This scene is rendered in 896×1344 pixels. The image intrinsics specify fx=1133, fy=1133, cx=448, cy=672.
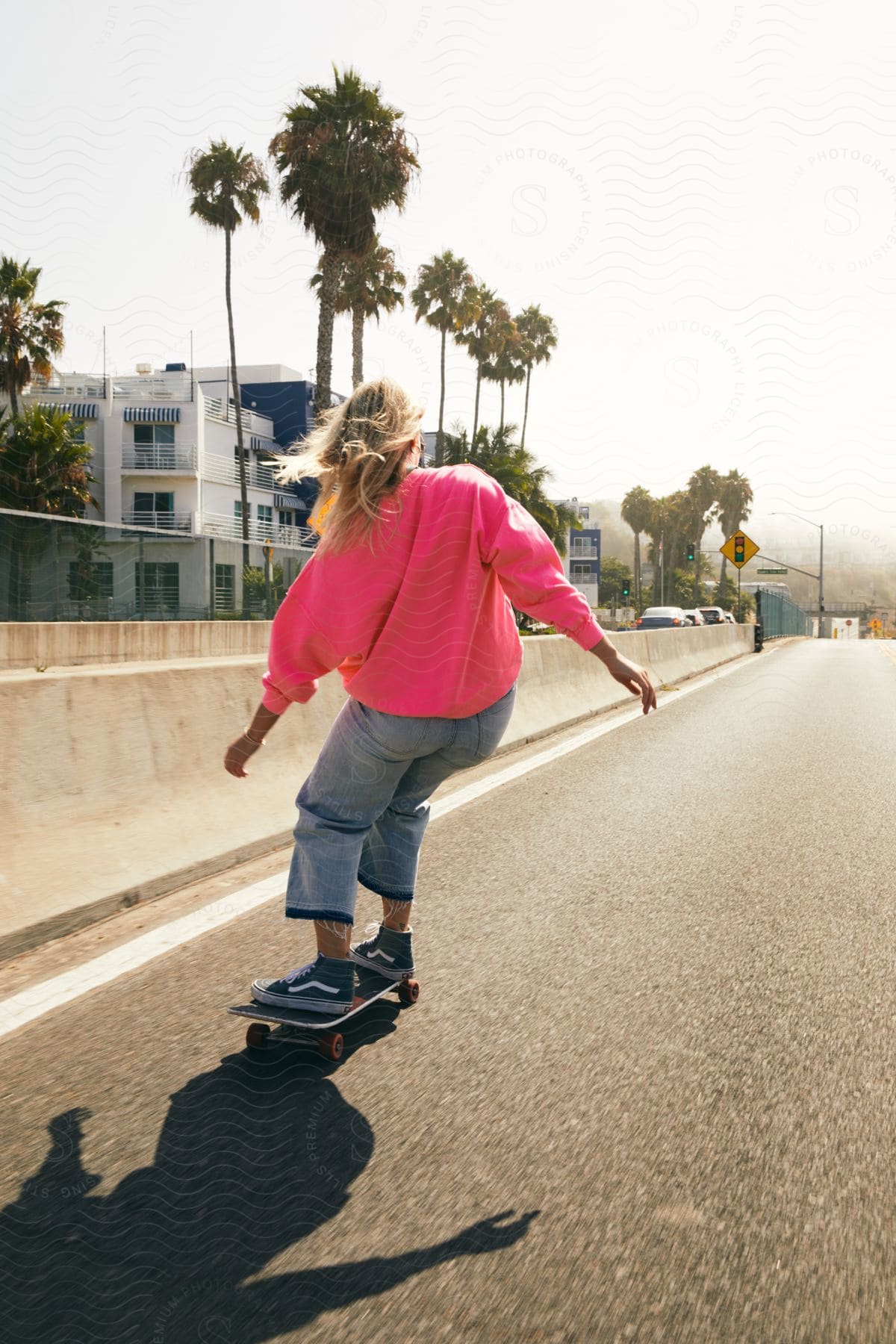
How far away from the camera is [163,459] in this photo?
53875 millimetres

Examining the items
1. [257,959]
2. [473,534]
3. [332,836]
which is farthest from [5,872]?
[473,534]

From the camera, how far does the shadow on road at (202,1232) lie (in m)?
2.00

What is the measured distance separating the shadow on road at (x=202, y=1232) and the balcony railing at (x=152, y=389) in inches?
2164

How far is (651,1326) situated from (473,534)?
188cm

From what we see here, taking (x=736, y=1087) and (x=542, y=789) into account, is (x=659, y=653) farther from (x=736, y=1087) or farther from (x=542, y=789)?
(x=736, y=1087)

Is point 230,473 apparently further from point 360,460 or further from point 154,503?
point 360,460

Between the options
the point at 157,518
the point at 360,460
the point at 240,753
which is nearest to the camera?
the point at 360,460

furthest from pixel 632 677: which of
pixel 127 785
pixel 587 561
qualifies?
pixel 587 561

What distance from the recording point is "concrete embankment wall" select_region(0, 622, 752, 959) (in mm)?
4168

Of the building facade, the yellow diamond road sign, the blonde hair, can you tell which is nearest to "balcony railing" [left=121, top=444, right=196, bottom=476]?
the yellow diamond road sign

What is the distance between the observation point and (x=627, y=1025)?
11.0 feet

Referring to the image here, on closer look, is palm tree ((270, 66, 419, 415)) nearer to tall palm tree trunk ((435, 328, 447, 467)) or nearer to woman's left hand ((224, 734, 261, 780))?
tall palm tree trunk ((435, 328, 447, 467))

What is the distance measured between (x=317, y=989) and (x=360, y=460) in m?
1.47

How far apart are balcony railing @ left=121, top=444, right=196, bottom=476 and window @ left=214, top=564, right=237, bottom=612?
32.7 metres
